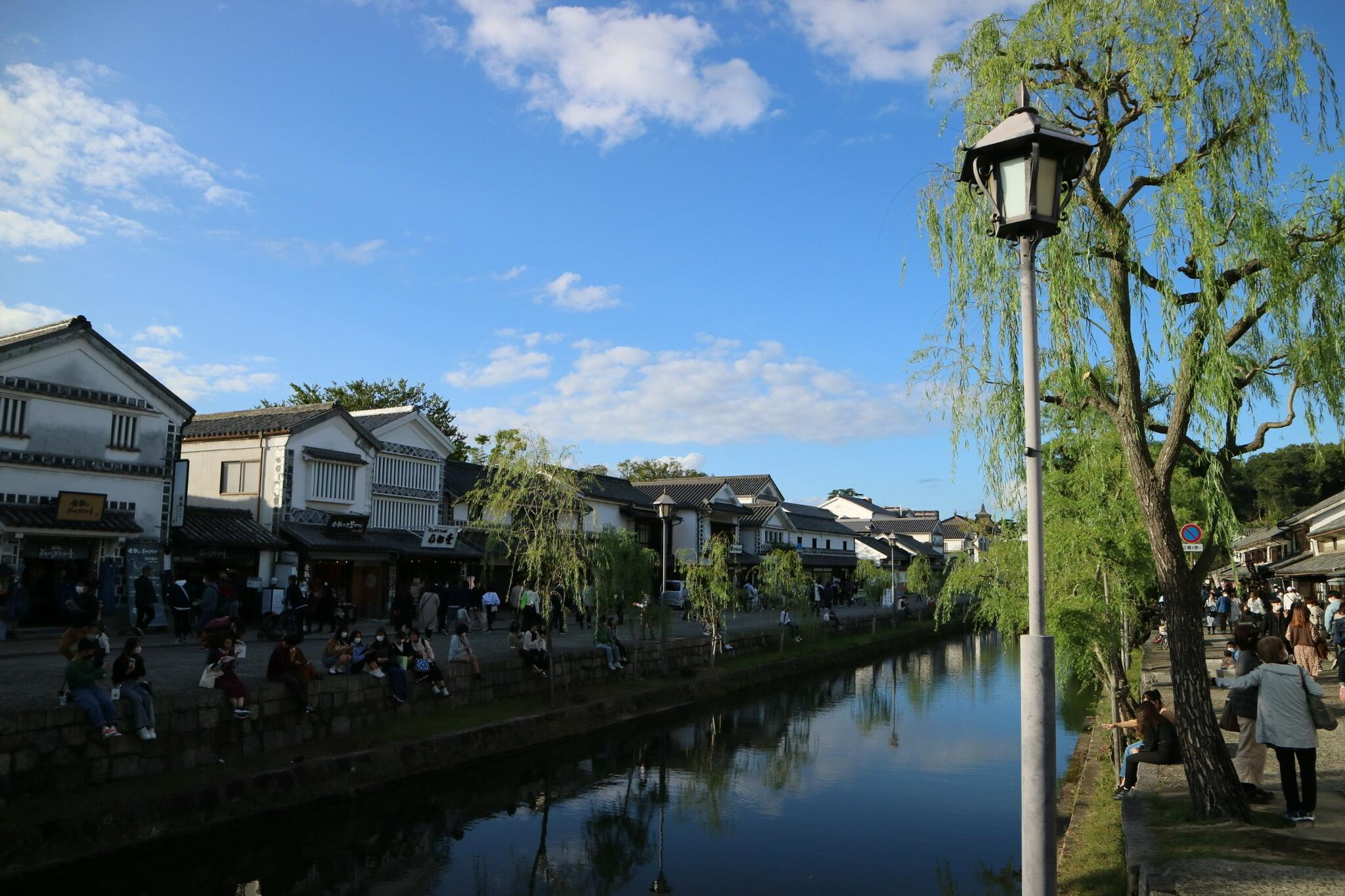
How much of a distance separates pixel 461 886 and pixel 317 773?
12.0 feet

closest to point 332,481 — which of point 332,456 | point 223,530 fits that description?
point 332,456

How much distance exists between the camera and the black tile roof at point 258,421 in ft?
95.0

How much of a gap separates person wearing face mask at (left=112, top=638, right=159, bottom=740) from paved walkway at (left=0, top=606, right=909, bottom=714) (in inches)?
32.3

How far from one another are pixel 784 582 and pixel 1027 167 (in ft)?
91.5

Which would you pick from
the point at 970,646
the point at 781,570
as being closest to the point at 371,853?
the point at 781,570

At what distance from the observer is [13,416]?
21078 mm

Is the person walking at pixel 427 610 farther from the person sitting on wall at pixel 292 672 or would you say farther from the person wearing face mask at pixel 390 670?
the person sitting on wall at pixel 292 672

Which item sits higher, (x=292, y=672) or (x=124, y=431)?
(x=124, y=431)

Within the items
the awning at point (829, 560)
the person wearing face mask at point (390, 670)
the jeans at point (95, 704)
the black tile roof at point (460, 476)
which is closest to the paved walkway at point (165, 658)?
the jeans at point (95, 704)

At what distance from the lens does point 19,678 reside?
1415 cm

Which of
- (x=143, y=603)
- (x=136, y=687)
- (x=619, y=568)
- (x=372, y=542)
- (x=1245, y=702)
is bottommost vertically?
(x=136, y=687)

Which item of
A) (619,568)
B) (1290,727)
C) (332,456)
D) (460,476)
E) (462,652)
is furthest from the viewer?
(460,476)

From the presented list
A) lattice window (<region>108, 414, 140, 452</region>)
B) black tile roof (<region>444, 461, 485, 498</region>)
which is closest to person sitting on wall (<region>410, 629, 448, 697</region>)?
lattice window (<region>108, 414, 140, 452</region>)

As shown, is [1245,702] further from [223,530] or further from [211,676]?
[223,530]
